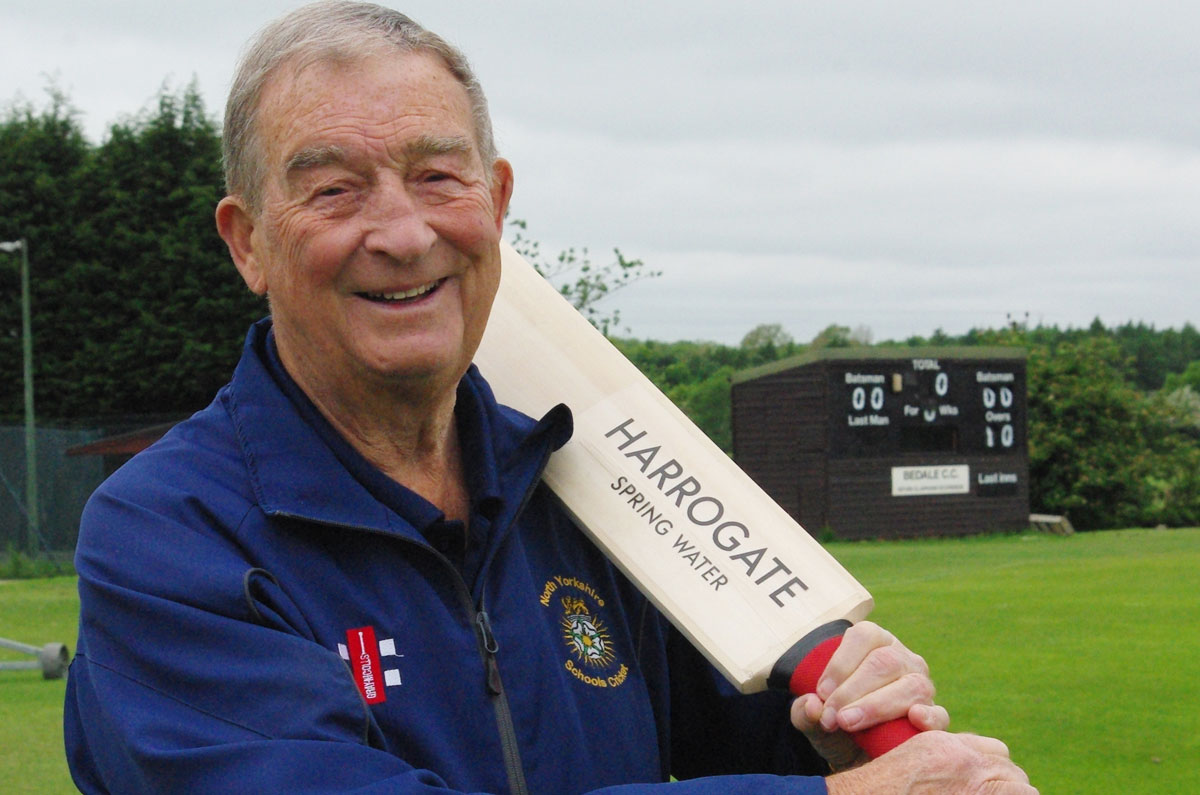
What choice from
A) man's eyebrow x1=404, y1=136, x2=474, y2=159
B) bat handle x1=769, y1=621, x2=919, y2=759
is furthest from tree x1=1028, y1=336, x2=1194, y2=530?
man's eyebrow x1=404, y1=136, x2=474, y2=159

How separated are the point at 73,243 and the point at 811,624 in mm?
33957

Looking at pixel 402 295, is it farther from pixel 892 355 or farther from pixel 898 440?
pixel 898 440

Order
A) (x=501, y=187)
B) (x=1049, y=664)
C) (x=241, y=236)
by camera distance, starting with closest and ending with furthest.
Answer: (x=241, y=236) → (x=501, y=187) → (x=1049, y=664)

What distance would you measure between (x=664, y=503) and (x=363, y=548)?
66 cm

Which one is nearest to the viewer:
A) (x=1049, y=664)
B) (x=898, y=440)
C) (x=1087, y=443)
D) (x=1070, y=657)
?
(x=1049, y=664)

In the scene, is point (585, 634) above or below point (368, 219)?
below

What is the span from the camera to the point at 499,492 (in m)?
2.01

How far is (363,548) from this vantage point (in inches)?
71.0

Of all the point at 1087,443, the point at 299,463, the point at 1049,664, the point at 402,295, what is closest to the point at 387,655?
the point at 299,463

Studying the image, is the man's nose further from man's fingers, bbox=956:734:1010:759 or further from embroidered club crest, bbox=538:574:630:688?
man's fingers, bbox=956:734:1010:759

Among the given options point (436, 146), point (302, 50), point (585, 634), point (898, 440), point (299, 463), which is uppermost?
point (302, 50)

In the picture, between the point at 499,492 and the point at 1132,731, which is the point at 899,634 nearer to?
the point at 1132,731

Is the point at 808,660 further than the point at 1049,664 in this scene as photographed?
No

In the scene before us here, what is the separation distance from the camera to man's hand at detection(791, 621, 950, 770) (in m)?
1.86
